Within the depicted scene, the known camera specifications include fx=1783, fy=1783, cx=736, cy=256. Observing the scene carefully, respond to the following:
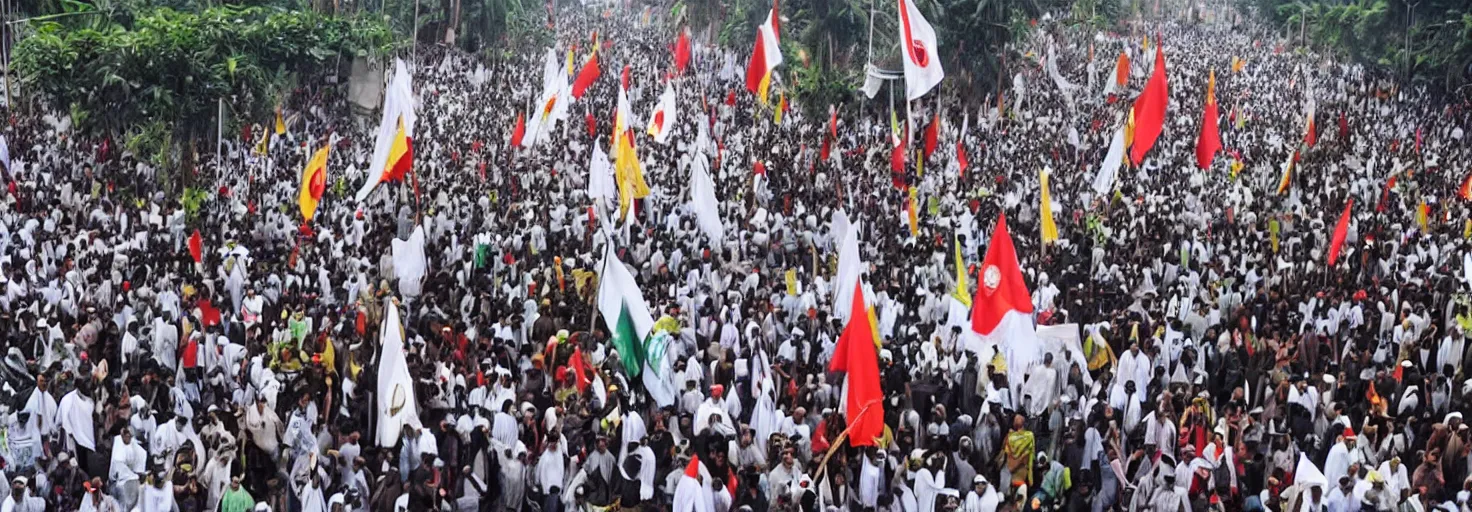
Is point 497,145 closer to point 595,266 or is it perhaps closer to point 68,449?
point 595,266

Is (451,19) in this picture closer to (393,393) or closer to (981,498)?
(393,393)

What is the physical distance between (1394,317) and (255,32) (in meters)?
15.9

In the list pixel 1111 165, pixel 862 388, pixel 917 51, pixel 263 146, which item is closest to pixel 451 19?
pixel 263 146

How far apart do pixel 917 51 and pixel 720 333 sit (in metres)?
6.17

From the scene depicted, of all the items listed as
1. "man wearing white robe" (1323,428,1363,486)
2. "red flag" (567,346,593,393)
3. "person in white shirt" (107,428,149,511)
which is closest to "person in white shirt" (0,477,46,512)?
"person in white shirt" (107,428,149,511)

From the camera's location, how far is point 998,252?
11.6m

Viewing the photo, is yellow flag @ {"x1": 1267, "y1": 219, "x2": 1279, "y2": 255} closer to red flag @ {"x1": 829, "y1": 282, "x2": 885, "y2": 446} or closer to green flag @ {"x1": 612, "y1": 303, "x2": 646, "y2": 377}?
red flag @ {"x1": 829, "y1": 282, "x2": 885, "y2": 446}

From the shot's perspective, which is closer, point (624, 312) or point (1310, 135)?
point (624, 312)

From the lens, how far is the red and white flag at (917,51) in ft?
59.5

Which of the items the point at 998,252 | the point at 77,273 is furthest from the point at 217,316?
the point at 998,252

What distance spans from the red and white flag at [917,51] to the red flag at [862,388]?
7.86 metres

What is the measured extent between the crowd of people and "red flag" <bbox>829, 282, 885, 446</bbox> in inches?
3.8

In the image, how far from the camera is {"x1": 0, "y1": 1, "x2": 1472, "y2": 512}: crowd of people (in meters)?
9.84

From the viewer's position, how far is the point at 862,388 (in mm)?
10289
